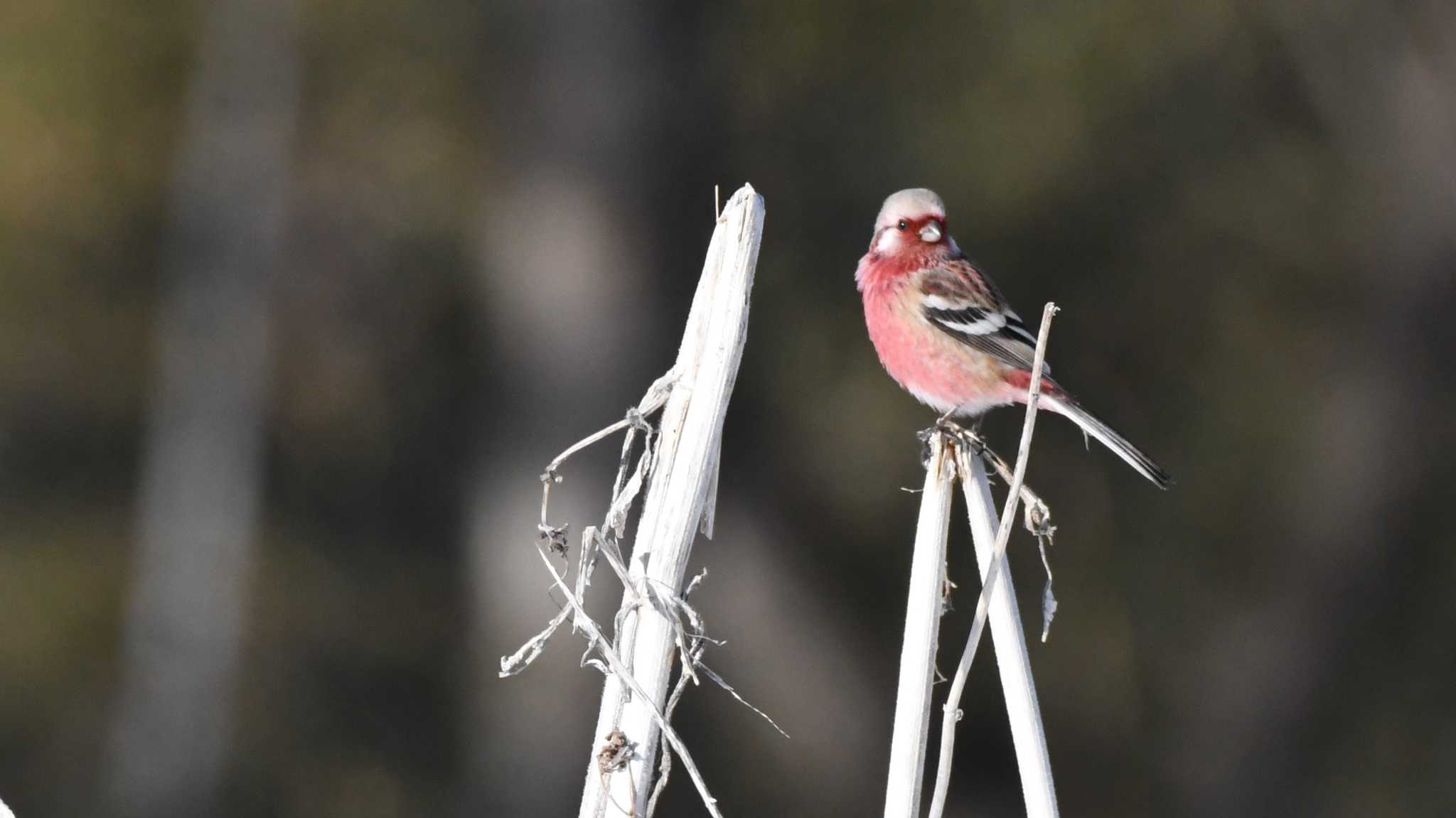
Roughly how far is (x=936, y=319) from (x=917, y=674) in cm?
240

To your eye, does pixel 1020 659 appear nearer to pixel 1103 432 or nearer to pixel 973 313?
pixel 1103 432

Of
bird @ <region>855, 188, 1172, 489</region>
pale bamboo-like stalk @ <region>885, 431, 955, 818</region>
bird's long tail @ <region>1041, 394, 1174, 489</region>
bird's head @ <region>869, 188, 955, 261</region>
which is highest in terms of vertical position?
bird's head @ <region>869, 188, 955, 261</region>

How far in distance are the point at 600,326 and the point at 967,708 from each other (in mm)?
4408

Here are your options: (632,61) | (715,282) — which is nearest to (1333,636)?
(632,61)

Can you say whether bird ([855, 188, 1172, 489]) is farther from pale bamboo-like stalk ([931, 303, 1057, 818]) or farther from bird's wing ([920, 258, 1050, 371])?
pale bamboo-like stalk ([931, 303, 1057, 818])

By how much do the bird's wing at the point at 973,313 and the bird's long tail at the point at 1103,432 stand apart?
29 cm

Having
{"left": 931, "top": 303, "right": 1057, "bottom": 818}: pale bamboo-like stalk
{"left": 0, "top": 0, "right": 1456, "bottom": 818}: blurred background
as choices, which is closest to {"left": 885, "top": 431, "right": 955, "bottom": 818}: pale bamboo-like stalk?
{"left": 931, "top": 303, "right": 1057, "bottom": 818}: pale bamboo-like stalk

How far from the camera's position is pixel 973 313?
4.81 m

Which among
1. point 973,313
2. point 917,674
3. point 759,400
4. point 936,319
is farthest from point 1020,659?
point 759,400

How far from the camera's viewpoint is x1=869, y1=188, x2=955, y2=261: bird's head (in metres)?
4.79

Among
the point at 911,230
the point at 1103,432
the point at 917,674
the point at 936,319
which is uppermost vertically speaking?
the point at 911,230

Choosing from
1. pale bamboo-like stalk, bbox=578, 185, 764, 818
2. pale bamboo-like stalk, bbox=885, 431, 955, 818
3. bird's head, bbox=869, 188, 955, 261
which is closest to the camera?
pale bamboo-like stalk, bbox=578, 185, 764, 818

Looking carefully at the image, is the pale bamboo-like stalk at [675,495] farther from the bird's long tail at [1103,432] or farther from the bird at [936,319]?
the bird at [936,319]

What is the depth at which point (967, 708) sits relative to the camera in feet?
39.7
